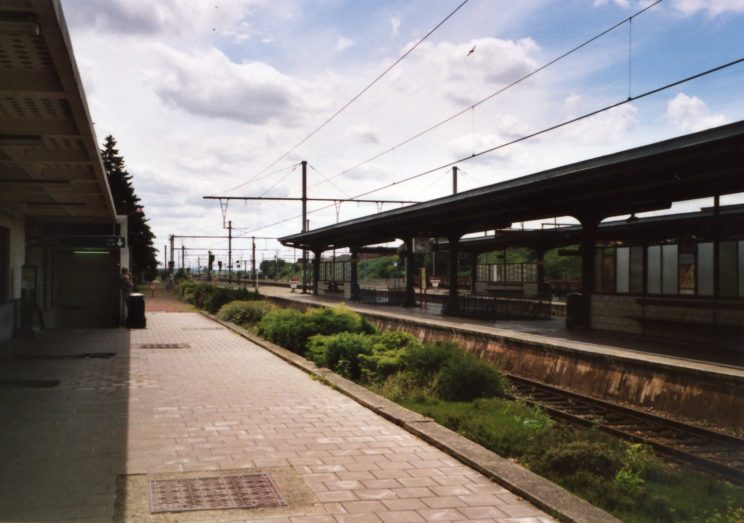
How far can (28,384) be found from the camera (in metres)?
9.82

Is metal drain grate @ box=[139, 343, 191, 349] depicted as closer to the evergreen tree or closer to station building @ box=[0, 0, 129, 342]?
station building @ box=[0, 0, 129, 342]

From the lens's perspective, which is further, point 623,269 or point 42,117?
point 623,269

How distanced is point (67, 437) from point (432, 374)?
535 centimetres

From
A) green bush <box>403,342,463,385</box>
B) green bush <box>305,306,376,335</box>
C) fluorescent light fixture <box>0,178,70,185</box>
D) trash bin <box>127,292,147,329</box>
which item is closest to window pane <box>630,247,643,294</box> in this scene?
green bush <box>305,306,376,335</box>

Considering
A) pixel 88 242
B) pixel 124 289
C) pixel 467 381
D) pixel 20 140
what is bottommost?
pixel 467 381

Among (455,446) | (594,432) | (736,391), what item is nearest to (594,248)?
(736,391)

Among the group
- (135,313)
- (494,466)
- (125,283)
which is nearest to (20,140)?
(494,466)

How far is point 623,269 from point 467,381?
10213 mm

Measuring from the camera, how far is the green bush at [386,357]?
11.1m

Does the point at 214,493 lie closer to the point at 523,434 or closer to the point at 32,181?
the point at 523,434

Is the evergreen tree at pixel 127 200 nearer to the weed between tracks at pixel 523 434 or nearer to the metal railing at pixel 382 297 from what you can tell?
the metal railing at pixel 382 297

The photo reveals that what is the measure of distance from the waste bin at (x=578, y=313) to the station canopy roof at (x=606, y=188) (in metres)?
2.31

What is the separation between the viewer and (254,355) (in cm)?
1401

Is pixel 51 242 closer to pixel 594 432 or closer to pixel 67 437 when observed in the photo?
pixel 67 437
